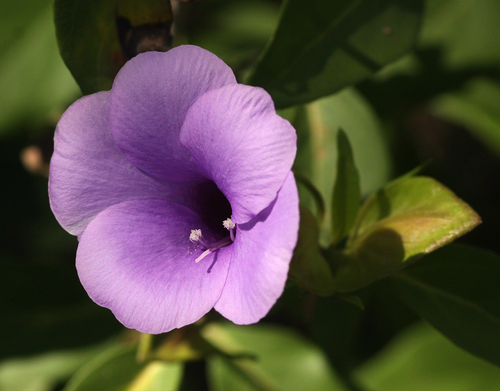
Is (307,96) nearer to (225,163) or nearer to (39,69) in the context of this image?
(225,163)

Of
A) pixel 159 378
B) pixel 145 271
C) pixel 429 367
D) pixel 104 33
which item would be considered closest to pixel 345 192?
pixel 145 271

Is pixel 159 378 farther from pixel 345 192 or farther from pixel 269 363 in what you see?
pixel 345 192

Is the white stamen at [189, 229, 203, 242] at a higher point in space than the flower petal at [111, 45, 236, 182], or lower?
lower

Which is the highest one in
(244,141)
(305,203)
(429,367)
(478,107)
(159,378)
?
(244,141)

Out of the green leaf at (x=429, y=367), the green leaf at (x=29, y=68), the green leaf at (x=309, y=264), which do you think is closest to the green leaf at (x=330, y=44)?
the green leaf at (x=309, y=264)

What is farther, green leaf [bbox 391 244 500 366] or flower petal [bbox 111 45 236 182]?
green leaf [bbox 391 244 500 366]

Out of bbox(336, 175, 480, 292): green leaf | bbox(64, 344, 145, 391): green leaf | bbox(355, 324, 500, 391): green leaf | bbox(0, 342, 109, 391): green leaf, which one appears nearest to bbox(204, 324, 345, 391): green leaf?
bbox(355, 324, 500, 391): green leaf

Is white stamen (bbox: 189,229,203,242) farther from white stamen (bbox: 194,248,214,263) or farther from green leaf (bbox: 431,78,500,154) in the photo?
green leaf (bbox: 431,78,500,154)

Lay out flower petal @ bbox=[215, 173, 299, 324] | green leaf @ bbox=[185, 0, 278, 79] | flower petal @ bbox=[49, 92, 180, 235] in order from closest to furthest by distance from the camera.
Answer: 1. flower petal @ bbox=[215, 173, 299, 324]
2. flower petal @ bbox=[49, 92, 180, 235]
3. green leaf @ bbox=[185, 0, 278, 79]
